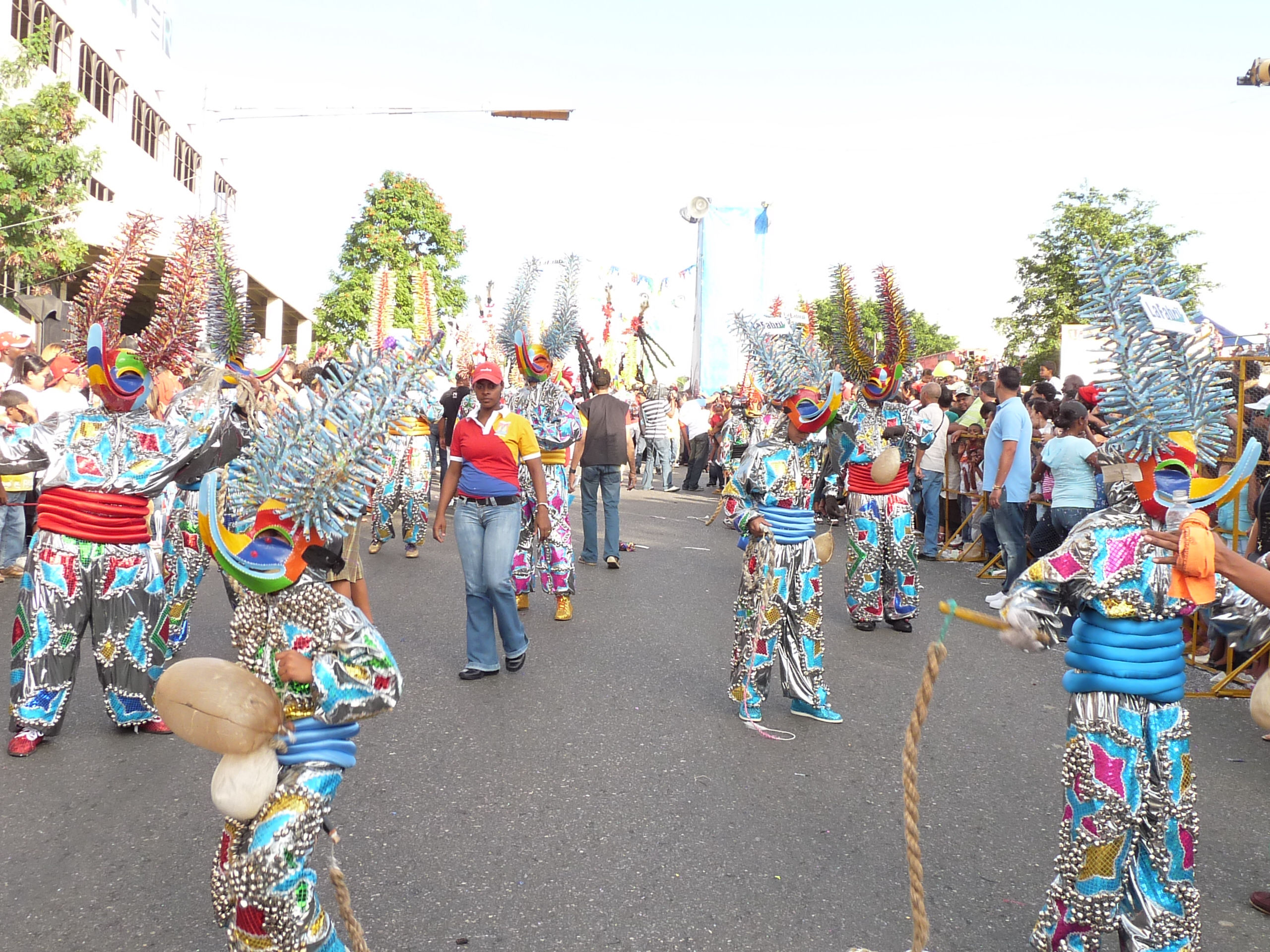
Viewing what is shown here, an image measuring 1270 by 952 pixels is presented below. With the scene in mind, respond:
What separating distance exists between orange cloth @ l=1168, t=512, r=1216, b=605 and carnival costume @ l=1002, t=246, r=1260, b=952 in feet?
0.09

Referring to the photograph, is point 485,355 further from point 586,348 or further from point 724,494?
point 724,494

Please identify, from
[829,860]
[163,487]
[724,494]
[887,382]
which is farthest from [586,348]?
[829,860]

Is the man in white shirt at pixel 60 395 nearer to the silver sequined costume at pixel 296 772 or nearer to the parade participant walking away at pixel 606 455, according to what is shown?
the parade participant walking away at pixel 606 455

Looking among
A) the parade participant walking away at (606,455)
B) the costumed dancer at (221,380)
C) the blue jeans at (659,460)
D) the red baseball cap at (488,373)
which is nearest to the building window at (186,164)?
the blue jeans at (659,460)

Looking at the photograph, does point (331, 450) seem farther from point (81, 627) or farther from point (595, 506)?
point (595, 506)

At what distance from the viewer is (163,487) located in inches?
191

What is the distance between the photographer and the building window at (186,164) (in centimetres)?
3475

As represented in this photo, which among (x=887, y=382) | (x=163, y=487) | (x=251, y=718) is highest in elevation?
(x=887, y=382)

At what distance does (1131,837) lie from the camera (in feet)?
9.44

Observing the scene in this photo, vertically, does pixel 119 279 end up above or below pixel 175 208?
below

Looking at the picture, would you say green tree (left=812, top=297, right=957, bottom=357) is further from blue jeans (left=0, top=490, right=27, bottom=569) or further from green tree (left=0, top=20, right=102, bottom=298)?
green tree (left=0, top=20, right=102, bottom=298)

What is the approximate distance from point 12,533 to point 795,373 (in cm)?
719

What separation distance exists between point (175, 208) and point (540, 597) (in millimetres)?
29576

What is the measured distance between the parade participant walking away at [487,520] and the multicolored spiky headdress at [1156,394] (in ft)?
12.2
